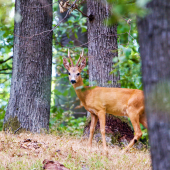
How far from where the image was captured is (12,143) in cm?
462

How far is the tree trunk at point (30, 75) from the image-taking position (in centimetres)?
632

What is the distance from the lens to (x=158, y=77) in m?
1.81

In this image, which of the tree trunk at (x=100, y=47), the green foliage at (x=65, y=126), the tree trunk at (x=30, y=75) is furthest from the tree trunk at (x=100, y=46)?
the green foliage at (x=65, y=126)

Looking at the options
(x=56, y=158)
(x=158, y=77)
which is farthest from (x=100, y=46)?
(x=158, y=77)

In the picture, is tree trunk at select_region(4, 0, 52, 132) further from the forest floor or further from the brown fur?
the forest floor

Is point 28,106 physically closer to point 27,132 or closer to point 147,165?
point 27,132

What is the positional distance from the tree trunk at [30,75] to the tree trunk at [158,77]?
482 centimetres

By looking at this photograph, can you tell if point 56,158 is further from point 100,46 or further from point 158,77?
point 100,46

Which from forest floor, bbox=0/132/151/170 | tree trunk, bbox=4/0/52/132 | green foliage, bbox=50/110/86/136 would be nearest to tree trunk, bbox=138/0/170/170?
forest floor, bbox=0/132/151/170

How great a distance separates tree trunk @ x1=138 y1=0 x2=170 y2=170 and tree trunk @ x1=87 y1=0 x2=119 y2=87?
4.41 meters

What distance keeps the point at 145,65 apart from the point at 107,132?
4.33 m

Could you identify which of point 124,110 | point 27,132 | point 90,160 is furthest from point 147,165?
Answer: point 27,132

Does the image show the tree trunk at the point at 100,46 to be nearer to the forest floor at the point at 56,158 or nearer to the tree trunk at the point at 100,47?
the tree trunk at the point at 100,47

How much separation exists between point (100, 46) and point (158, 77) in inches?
186
